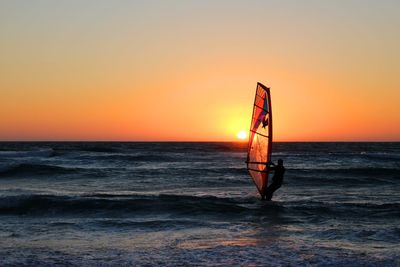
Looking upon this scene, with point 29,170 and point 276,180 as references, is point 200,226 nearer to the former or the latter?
point 276,180

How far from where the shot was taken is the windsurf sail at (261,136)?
14906 mm

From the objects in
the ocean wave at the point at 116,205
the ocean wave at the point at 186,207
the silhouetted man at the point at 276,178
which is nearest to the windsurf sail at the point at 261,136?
the silhouetted man at the point at 276,178

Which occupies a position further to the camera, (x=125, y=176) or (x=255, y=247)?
(x=125, y=176)

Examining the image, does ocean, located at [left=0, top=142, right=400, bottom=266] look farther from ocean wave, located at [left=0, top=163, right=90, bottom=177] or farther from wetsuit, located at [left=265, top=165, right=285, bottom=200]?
ocean wave, located at [left=0, top=163, right=90, bottom=177]

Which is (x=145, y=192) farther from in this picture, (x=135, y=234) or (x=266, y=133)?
(x=135, y=234)

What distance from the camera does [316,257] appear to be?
8258 mm

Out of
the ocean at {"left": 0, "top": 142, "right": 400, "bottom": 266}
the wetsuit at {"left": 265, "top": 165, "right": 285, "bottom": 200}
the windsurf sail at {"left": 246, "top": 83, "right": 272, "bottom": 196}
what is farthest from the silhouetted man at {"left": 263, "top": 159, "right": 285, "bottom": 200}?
the ocean at {"left": 0, "top": 142, "right": 400, "bottom": 266}

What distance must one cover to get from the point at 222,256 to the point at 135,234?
2.82 meters

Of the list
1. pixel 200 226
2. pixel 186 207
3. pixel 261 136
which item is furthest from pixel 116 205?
pixel 261 136

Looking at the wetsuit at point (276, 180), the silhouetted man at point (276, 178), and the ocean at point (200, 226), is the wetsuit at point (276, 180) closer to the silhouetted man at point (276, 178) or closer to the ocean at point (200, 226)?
the silhouetted man at point (276, 178)

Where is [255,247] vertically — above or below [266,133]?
below

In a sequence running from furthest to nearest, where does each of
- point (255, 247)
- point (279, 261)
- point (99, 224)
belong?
1. point (99, 224)
2. point (255, 247)
3. point (279, 261)

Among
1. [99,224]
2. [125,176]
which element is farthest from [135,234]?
[125,176]

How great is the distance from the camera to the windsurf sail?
1491 cm
